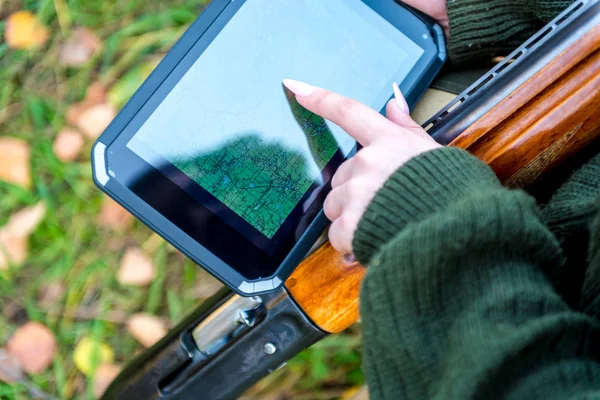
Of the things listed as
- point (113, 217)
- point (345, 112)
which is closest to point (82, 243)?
point (113, 217)

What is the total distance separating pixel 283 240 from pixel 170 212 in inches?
5.9

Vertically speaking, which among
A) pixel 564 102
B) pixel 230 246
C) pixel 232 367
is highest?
pixel 564 102

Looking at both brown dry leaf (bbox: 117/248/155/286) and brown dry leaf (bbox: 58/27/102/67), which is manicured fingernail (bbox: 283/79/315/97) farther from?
brown dry leaf (bbox: 58/27/102/67)

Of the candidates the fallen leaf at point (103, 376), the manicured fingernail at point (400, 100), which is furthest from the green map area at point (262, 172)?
the fallen leaf at point (103, 376)

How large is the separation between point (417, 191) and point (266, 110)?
247 millimetres

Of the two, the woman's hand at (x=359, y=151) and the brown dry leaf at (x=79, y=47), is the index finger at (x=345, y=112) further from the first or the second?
the brown dry leaf at (x=79, y=47)

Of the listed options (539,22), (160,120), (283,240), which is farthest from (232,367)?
(539,22)

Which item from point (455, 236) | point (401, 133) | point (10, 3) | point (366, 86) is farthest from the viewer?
point (10, 3)

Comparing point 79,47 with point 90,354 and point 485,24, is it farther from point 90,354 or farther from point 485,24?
point 485,24

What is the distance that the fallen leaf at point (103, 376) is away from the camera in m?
1.29

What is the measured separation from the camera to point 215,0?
0.77m

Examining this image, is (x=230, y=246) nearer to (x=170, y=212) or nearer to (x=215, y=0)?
(x=170, y=212)

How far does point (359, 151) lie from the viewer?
28.4 inches

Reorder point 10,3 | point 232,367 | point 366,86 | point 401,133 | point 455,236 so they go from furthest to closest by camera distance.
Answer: point 10,3 < point 232,367 < point 366,86 < point 401,133 < point 455,236
